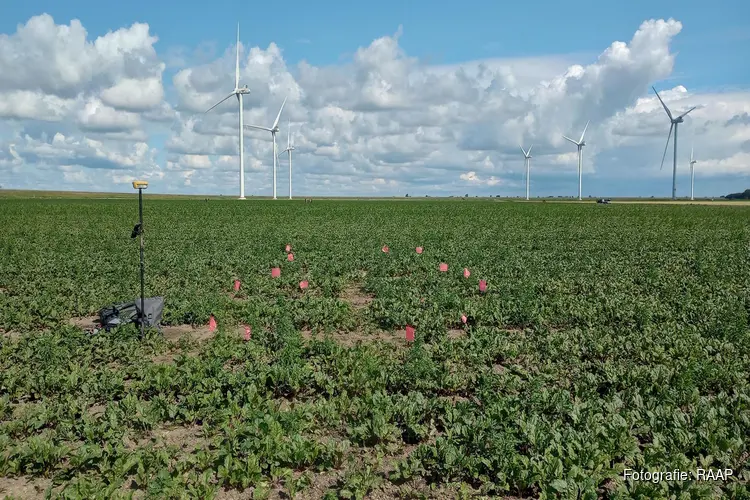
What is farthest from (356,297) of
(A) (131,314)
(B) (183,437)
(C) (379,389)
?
(B) (183,437)

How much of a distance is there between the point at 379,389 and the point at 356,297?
676 centimetres

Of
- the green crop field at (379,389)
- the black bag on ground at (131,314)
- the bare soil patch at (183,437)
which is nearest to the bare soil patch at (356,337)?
the green crop field at (379,389)

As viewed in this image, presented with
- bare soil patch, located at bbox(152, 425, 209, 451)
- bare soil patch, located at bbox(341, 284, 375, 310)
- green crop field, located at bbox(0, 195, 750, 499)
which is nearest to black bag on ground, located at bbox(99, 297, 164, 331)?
green crop field, located at bbox(0, 195, 750, 499)

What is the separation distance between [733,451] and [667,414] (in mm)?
797

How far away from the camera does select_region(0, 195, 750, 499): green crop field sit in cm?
525

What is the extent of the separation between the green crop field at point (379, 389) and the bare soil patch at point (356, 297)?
10cm

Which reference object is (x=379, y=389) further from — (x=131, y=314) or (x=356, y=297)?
(x=356, y=297)

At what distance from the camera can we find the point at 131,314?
1056 cm

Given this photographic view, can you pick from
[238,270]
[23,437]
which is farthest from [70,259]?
[23,437]

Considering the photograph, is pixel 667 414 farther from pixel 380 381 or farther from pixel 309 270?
pixel 309 270

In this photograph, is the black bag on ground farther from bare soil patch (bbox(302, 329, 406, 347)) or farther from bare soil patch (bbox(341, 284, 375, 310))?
bare soil patch (bbox(341, 284, 375, 310))

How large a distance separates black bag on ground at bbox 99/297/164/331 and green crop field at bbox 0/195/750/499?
1.61 feet

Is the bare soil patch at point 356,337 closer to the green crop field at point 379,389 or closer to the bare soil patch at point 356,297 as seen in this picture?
the green crop field at point 379,389

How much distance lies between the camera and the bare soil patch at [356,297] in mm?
13198
